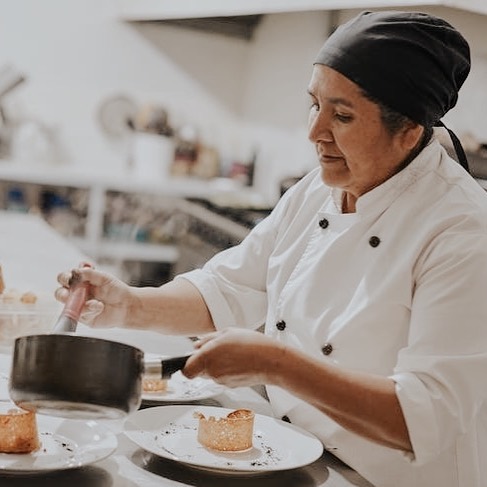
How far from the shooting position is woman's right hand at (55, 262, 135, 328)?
5.21ft

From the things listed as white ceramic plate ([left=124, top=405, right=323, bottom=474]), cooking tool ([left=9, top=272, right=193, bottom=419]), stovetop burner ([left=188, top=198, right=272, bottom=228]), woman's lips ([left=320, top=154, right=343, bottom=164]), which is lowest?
white ceramic plate ([left=124, top=405, right=323, bottom=474])

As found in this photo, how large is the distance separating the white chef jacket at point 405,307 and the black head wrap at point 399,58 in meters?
0.14

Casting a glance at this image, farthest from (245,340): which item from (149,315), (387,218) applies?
(149,315)

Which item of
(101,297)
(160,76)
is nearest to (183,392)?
(101,297)

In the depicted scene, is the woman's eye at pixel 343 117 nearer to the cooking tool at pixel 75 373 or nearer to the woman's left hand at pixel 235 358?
the woman's left hand at pixel 235 358

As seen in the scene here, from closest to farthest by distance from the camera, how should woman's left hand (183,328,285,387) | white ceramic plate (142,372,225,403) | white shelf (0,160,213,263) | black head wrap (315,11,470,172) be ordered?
woman's left hand (183,328,285,387)
black head wrap (315,11,470,172)
white ceramic plate (142,372,225,403)
white shelf (0,160,213,263)

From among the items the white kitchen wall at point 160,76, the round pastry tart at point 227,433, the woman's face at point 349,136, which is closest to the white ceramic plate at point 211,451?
the round pastry tart at point 227,433

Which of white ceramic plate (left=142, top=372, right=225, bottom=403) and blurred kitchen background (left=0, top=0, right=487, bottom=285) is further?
blurred kitchen background (left=0, top=0, right=487, bottom=285)

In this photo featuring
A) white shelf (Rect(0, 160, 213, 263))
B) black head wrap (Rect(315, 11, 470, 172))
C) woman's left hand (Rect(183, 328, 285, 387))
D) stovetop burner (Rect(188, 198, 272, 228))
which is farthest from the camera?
white shelf (Rect(0, 160, 213, 263))

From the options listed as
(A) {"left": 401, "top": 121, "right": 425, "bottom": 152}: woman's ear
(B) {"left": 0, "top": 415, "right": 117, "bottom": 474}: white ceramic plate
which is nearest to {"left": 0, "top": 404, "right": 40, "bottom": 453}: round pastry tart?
(B) {"left": 0, "top": 415, "right": 117, "bottom": 474}: white ceramic plate

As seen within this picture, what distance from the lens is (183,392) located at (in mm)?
1583

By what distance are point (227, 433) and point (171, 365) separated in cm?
19

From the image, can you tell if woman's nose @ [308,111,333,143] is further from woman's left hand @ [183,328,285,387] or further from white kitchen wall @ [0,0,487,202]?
white kitchen wall @ [0,0,487,202]

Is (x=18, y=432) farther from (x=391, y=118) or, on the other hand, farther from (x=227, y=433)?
(x=391, y=118)
